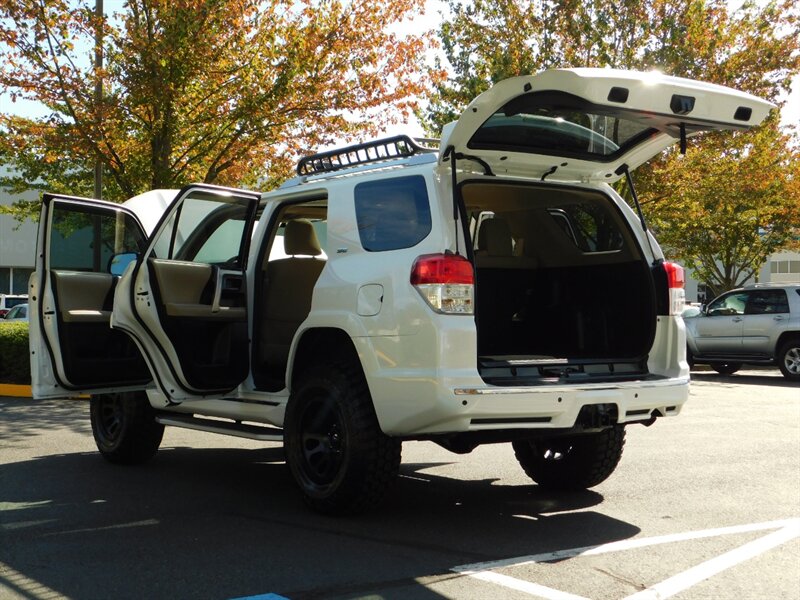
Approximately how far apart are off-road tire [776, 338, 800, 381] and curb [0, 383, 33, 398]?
13368 millimetres

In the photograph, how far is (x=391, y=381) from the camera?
5.26 metres

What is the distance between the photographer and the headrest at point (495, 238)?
6.75m

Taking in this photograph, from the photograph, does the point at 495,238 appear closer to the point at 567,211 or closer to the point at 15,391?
A: the point at 567,211

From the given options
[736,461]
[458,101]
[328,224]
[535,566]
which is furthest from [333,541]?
[458,101]

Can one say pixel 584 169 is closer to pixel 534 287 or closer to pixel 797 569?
pixel 534 287

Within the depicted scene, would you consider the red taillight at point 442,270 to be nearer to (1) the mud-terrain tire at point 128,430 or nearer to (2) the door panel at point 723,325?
(1) the mud-terrain tire at point 128,430

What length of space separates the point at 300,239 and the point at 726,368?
15.9m

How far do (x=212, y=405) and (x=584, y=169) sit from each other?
3045 mm

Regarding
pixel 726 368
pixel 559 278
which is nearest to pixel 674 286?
pixel 559 278

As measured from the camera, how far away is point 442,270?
16.9 feet

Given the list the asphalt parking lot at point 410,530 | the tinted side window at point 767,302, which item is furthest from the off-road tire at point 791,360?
the asphalt parking lot at point 410,530

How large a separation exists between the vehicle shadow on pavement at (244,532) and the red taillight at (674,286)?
137cm

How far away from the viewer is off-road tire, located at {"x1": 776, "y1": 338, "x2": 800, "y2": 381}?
18.2 metres

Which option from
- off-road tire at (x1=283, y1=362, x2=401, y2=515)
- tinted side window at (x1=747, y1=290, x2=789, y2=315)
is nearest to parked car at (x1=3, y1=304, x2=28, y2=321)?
tinted side window at (x1=747, y1=290, x2=789, y2=315)
